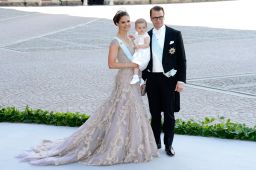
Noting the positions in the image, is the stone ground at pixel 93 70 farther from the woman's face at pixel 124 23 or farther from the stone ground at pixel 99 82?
the woman's face at pixel 124 23

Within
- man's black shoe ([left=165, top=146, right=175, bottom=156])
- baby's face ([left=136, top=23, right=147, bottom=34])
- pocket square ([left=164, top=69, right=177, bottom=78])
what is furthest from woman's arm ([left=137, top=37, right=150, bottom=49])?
man's black shoe ([left=165, top=146, right=175, bottom=156])

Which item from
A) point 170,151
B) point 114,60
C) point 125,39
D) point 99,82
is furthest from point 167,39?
point 99,82

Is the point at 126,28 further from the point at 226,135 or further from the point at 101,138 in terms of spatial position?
the point at 226,135

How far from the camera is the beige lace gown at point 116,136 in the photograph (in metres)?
7.13

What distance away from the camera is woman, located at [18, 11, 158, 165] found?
7.12 meters

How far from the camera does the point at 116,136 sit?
7121 millimetres

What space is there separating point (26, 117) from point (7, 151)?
183cm

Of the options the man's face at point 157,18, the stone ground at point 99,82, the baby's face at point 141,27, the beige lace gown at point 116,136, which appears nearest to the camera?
the baby's face at point 141,27

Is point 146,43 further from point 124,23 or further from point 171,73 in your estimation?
point 171,73

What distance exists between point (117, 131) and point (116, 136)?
0.22ft

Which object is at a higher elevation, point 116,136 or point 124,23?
point 124,23

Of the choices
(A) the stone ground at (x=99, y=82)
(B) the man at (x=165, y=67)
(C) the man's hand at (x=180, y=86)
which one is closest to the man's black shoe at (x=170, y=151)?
(A) the stone ground at (x=99, y=82)

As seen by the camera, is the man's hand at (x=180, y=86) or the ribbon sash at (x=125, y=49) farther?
the man's hand at (x=180, y=86)

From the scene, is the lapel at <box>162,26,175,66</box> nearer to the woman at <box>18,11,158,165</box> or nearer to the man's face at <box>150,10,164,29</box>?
the man's face at <box>150,10,164,29</box>
